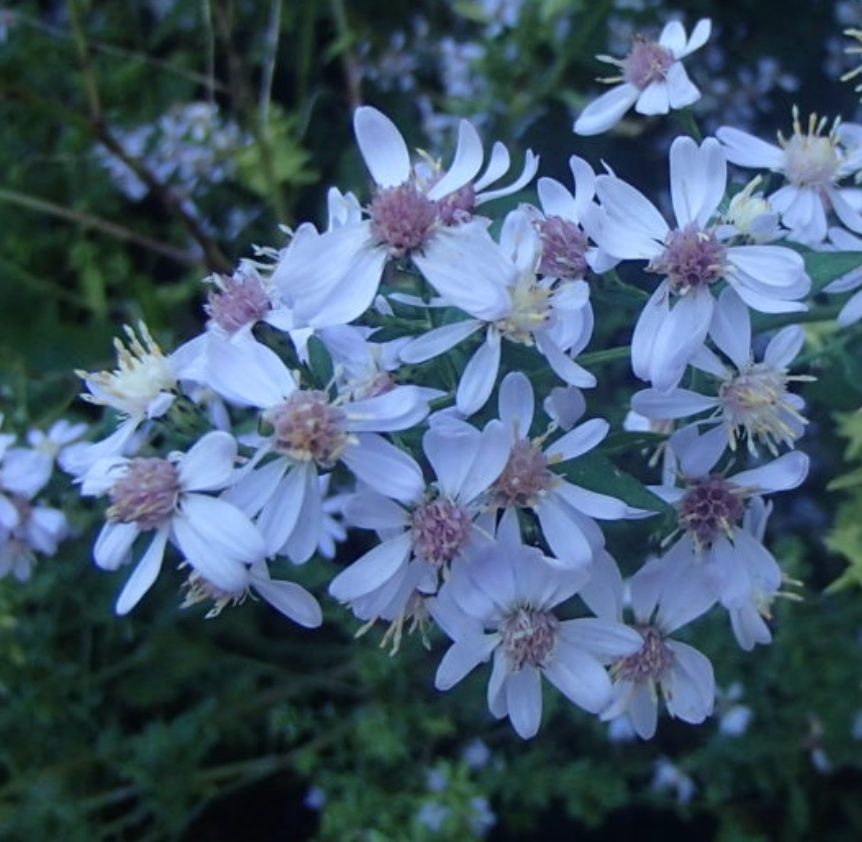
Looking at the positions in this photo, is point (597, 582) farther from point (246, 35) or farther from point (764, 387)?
point (246, 35)

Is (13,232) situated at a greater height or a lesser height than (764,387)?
lesser

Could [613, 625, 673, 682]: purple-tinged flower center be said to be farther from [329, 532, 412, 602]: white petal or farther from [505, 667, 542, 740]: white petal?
[329, 532, 412, 602]: white petal

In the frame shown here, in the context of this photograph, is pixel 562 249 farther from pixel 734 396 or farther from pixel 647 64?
pixel 647 64

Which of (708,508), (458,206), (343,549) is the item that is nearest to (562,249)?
(458,206)

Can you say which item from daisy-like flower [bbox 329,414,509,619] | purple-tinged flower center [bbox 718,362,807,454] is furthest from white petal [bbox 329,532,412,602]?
purple-tinged flower center [bbox 718,362,807,454]

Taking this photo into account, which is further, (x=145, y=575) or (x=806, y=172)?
(x=806, y=172)

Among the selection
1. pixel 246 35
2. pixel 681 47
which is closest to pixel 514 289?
pixel 681 47

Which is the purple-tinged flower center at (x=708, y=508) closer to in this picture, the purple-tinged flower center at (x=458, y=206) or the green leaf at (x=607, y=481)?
the green leaf at (x=607, y=481)
